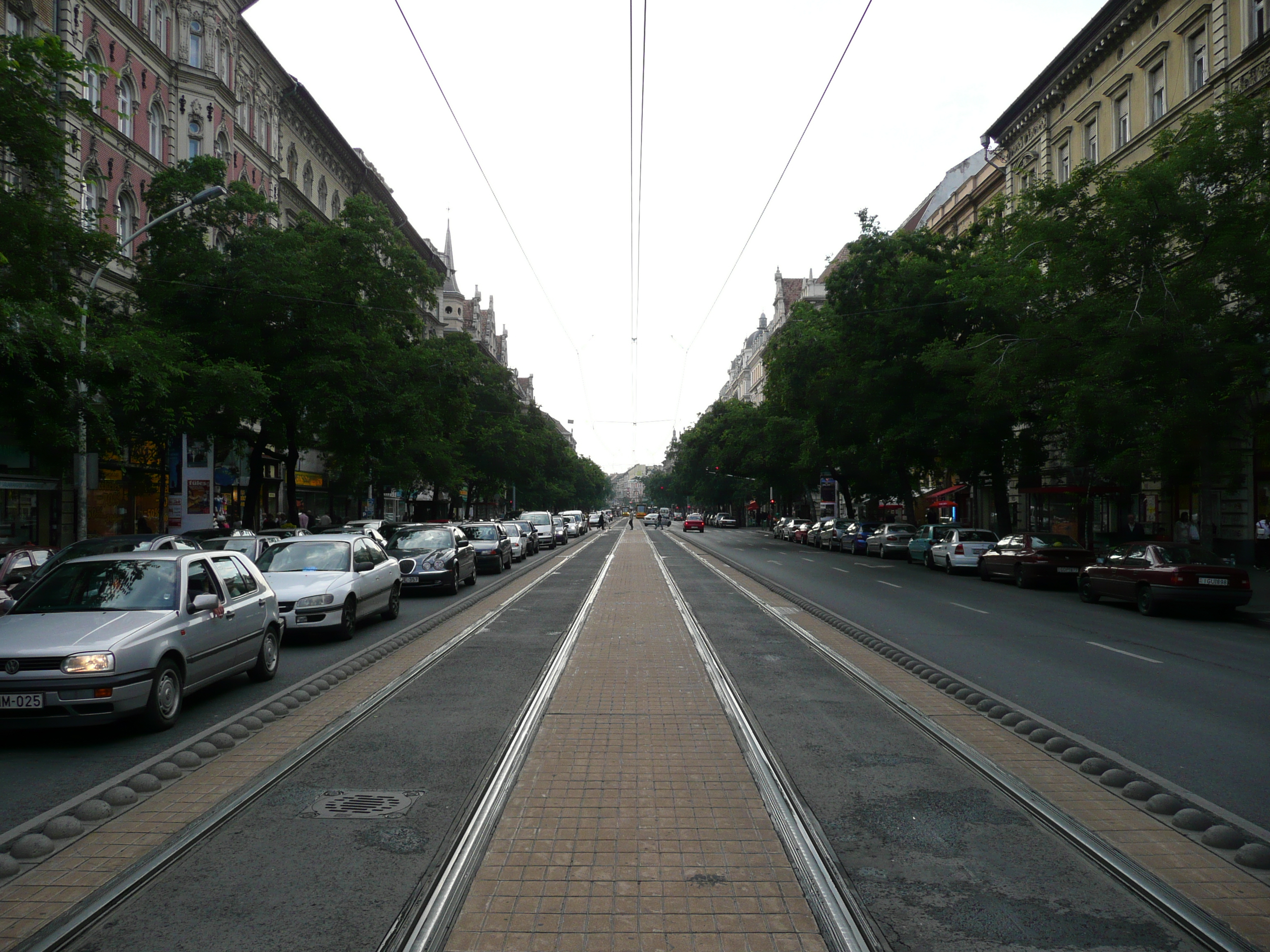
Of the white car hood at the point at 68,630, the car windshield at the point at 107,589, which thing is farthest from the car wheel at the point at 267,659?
the white car hood at the point at 68,630

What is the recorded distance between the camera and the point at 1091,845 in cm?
516

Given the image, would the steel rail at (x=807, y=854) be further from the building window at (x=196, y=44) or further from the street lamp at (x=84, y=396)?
the building window at (x=196, y=44)

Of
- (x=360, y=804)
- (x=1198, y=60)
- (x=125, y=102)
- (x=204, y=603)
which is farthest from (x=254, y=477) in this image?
(x=1198, y=60)

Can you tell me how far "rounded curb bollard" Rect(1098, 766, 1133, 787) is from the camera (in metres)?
6.35

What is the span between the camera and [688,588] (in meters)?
22.2

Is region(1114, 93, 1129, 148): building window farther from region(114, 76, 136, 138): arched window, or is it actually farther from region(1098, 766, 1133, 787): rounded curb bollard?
region(1098, 766, 1133, 787): rounded curb bollard

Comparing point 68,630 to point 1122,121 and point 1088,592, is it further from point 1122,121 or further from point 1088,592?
point 1122,121

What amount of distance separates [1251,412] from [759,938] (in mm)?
19937

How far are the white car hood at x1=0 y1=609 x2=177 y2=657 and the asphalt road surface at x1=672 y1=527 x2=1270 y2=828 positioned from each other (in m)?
7.59

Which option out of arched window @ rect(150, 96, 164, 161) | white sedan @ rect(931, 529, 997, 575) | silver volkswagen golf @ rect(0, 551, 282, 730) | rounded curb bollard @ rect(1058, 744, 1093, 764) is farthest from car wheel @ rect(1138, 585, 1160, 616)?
arched window @ rect(150, 96, 164, 161)

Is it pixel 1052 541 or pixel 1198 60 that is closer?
pixel 1052 541

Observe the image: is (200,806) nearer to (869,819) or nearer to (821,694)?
(869,819)

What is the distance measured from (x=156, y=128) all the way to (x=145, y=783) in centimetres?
3073

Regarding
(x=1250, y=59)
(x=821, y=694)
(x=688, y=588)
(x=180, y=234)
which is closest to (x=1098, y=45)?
(x=1250, y=59)
